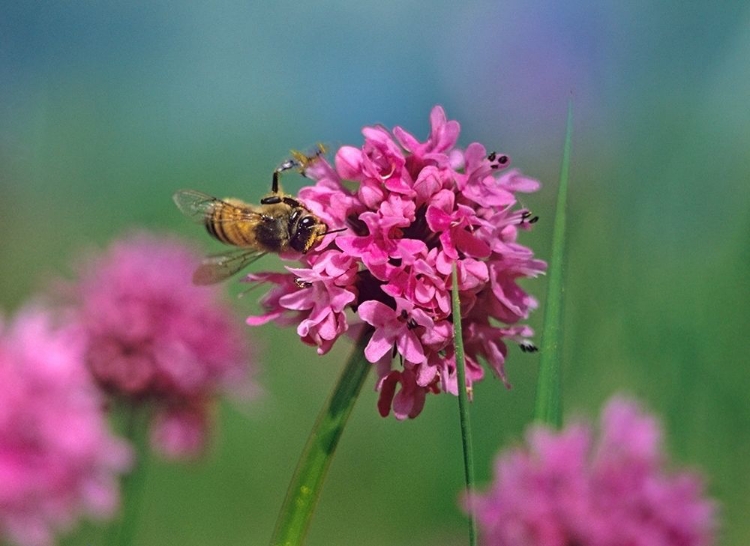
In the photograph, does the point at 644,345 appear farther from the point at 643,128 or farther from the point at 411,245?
the point at 411,245

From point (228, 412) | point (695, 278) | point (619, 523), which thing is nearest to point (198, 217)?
point (619, 523)

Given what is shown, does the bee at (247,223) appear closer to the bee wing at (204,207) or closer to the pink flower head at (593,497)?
the bee wing at (204,207)

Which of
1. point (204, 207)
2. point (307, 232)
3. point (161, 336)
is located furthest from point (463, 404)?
point (161, 336)

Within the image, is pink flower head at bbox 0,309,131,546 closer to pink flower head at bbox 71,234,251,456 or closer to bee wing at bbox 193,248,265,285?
bee wing at bbox 193,248,265,285

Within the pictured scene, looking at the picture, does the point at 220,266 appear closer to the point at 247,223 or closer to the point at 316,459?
the point at 247,223

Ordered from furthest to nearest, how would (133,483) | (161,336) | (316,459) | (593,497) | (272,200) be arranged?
(161,336) → (133,483) → (272,200) → (316,459) → (593,497)

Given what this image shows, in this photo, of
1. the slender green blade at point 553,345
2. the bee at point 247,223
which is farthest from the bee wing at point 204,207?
the slender green blade at point 553,345
